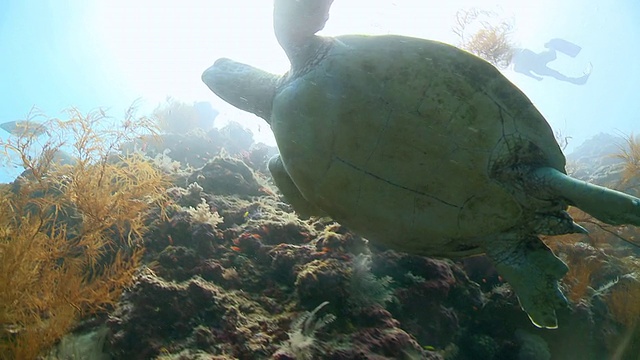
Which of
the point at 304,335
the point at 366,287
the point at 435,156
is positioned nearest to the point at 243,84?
the point at 435,156

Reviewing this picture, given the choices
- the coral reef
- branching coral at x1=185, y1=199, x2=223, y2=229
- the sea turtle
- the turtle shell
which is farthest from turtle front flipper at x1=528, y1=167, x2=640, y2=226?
branching coral at x1=185, y1=199, x2=223, y2=229

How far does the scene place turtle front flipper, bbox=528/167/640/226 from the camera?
2.49 metres

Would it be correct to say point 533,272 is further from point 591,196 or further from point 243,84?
point 243,84

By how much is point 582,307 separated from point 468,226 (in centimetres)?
427

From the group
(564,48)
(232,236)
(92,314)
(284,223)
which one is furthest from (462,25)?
(564,48)

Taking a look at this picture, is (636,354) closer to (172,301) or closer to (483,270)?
(483,270)

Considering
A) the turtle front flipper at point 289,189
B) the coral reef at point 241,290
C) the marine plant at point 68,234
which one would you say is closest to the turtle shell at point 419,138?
the turtle front flipper at point 289,189

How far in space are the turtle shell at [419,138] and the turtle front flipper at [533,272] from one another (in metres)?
0.19

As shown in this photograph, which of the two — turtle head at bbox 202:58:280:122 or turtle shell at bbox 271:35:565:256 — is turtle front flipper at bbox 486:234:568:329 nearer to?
turtle shell at bbox 271:35:565:256

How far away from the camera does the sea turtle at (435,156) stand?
276 centimetres

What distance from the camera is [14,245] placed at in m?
3.91

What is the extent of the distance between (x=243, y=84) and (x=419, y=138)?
239cm

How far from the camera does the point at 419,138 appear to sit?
9.25 ft

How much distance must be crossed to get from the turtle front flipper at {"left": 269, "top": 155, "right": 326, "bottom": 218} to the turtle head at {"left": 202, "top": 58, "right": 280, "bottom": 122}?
0.66 metres
